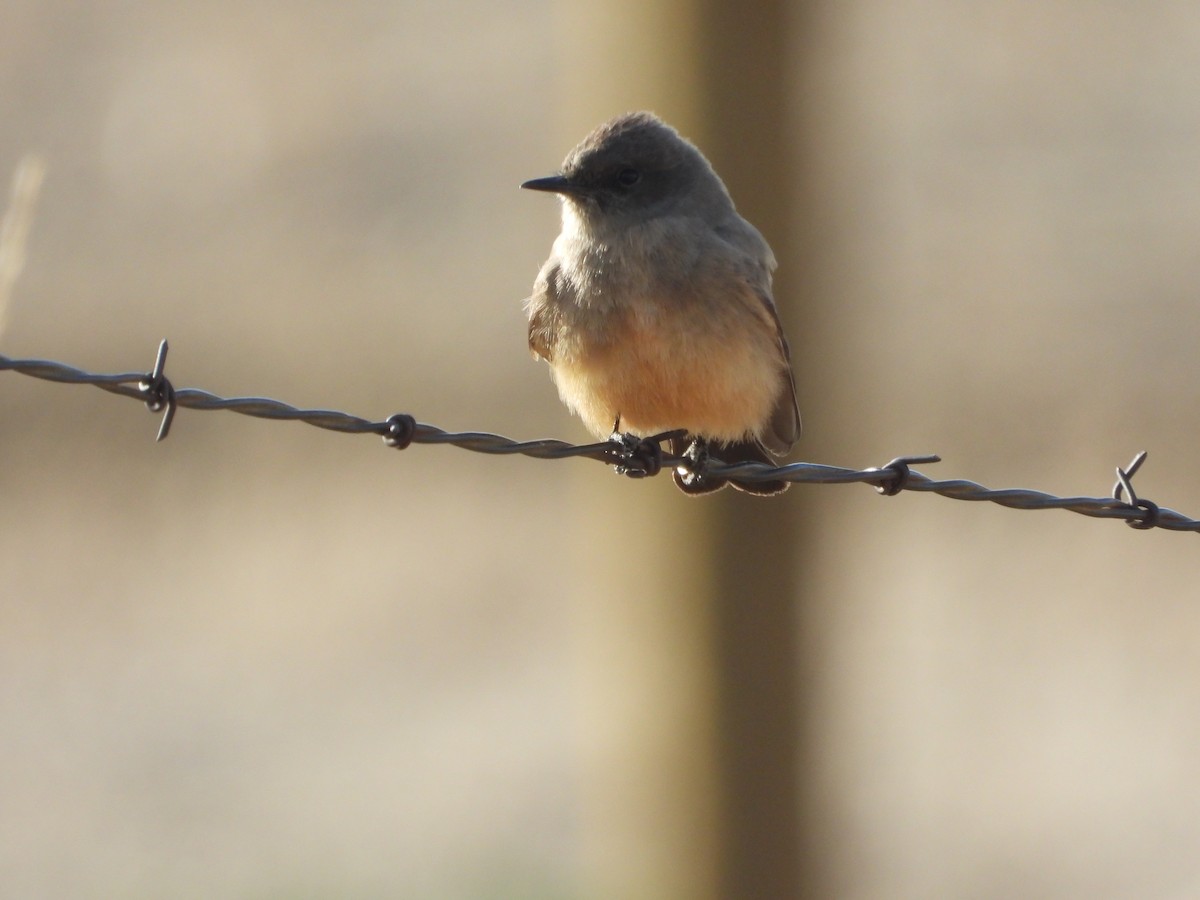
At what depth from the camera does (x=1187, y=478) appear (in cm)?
1075

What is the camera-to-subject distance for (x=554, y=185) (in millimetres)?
5211

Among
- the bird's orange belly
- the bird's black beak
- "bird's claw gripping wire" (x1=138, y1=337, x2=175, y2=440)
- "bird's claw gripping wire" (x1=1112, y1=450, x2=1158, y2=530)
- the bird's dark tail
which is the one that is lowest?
"bird's claw gripping wire" (x1=138, y1=337, x2=175, y2=440)

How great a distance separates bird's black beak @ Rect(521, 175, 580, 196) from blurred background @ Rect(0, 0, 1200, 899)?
8.24ft

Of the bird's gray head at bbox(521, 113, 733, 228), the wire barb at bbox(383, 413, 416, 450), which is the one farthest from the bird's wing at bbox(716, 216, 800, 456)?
the wire barb at bbox(383, 413, 416, 450)

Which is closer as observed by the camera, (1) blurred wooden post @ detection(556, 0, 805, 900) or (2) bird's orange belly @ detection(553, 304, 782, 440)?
(2) bird's orange belly @ detection(553, 304, 782, 440)

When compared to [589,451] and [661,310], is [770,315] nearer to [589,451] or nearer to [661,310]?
[661,310]

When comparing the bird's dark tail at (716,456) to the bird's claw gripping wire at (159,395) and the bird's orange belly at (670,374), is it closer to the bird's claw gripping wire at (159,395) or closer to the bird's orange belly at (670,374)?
the bird's orange belly at (670,374)

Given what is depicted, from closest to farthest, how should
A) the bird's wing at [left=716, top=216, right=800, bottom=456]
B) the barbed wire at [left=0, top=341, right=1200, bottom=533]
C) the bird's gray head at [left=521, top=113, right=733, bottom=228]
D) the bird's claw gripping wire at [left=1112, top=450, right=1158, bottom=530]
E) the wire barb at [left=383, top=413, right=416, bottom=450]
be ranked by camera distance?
1. the barbed wire at [left=0, top=341, right=1200, bottom=533]
2. the wire barb at [left=383, top=413, right=416, bottom=450]
3. the bird's claw gripping wire at [left=1112, top=450, right=1158, bottom=530]
4. the bird's wing at [left=716, top=216, right=800, bottom=456]
5. the bird's gray head at [left=521, top=113, right=733, bottom=228]

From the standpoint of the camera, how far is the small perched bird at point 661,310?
4809 mm

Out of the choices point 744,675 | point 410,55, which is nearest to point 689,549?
point 744,675

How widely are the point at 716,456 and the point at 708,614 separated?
2.30 metres

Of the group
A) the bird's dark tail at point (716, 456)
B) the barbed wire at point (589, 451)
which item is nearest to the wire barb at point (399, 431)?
the barbed wire at point (589, 451)

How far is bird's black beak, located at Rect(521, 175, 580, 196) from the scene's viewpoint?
16.9 ft

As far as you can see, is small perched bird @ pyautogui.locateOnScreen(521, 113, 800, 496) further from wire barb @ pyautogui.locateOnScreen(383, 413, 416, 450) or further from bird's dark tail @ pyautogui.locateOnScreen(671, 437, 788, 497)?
wire barb @ pyautogui.locateOnScreen(383, 413, 416, 450)
